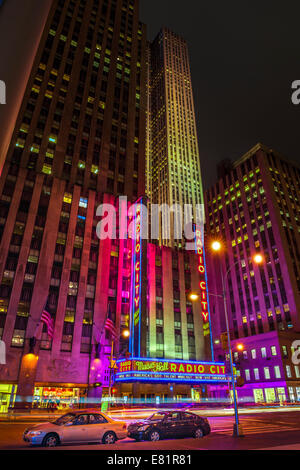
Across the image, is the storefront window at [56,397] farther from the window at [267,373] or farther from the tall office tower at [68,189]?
the window at [267,373]

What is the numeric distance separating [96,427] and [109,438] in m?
0.87

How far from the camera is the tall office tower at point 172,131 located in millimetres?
129500

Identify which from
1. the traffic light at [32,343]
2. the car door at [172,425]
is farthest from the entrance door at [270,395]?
the car door at [172,425]

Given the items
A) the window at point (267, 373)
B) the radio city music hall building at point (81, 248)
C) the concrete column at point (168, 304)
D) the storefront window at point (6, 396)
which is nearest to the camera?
the storefront window at point (6, 396)

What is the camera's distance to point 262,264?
8419cm

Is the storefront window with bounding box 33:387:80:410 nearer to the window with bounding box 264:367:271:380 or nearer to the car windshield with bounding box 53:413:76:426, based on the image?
the car windshield with bounding box 53:413:76:426

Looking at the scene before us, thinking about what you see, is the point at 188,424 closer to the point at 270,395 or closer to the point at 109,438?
the point at 109,438

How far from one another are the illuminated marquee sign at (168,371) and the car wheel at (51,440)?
29713mm

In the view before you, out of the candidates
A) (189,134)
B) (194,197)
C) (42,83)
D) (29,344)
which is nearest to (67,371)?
(29,344)

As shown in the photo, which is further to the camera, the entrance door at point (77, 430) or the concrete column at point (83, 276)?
the concrete column at point (83, 276)

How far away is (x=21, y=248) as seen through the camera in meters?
49.6

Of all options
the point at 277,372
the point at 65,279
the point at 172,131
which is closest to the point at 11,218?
the point at 65,279
